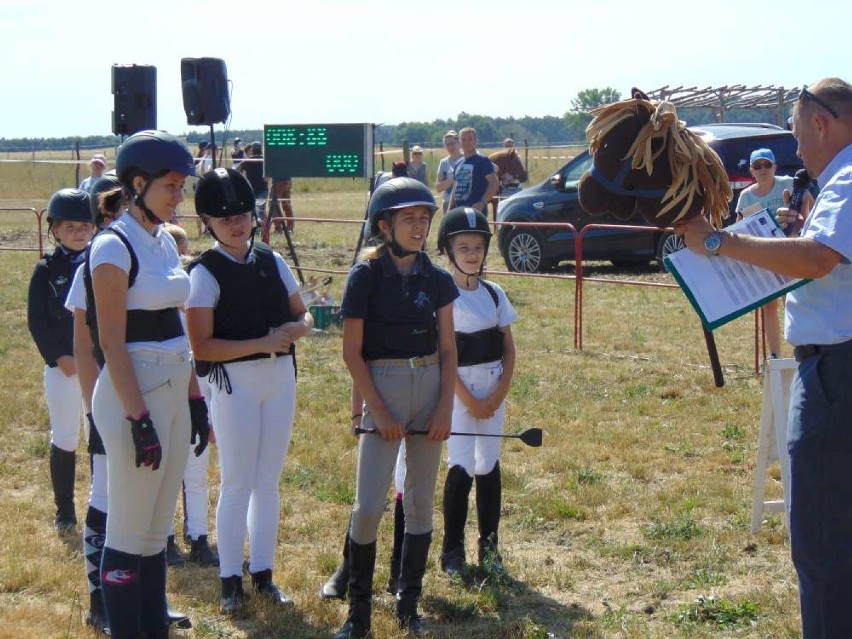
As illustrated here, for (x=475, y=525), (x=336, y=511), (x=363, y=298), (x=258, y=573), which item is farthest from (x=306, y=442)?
(x=363, y=298)

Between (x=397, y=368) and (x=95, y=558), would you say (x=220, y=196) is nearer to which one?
(x=397, y=368)

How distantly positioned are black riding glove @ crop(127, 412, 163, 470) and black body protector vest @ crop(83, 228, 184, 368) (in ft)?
1.00

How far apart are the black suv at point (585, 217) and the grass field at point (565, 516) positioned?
364 centimetres

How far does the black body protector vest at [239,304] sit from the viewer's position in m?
4.98

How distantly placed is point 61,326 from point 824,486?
4.11 meters

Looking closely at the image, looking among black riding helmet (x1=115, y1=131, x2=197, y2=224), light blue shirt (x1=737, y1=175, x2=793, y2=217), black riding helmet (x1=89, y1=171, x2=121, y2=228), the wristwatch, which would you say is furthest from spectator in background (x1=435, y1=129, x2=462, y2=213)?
the wristwatch

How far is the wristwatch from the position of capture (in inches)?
146

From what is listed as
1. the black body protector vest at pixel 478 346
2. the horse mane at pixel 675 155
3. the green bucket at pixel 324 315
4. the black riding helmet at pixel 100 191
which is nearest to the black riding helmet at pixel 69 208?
the black riding helmet at pixel 100 191

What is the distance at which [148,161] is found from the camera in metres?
4.21

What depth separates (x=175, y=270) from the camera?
4.29m

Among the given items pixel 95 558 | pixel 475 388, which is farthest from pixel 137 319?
pixel 475 388

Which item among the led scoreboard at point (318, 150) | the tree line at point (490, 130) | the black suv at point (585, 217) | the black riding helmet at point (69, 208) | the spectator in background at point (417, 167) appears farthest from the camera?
the tree line at point (490, 130)

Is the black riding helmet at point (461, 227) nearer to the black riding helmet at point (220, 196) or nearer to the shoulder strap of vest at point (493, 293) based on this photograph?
the shoulder strap of vest at point (493, 293)

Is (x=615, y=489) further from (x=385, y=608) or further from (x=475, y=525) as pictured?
(x=385, y=608)
